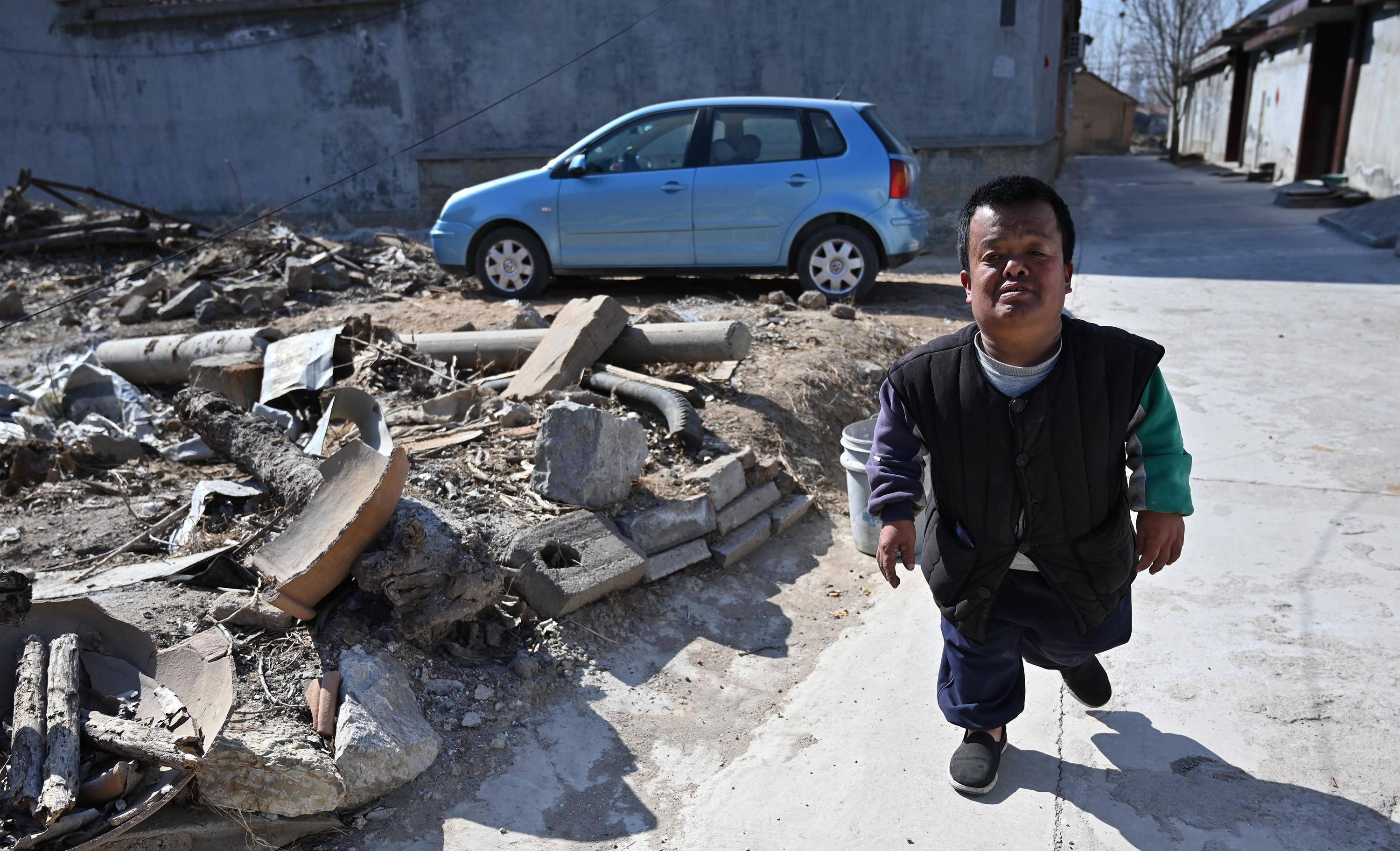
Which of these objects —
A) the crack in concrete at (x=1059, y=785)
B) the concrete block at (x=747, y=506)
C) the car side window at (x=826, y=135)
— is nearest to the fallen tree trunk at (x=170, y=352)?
the concrete block at (x=747, y=506)

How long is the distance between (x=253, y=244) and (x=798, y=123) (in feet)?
20.6

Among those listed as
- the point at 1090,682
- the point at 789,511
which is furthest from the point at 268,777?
the point at 789,511

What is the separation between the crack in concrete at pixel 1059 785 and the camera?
8.20 feet

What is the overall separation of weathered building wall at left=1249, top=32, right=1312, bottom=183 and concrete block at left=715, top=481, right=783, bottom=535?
2314 cm

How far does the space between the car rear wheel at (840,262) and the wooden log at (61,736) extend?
6.93 meters

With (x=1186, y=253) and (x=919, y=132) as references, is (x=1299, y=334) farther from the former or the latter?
→ (x=919, y=132)

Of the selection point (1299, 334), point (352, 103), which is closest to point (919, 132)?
point (1299, 334)

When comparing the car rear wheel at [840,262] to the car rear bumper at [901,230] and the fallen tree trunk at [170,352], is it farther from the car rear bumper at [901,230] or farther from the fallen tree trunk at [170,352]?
the fallen tree trunk at [170,352]

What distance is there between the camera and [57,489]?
4883 millimetres

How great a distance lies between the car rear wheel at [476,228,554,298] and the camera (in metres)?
9.20

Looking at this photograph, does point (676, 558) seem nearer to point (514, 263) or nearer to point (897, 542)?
point (897, 542)

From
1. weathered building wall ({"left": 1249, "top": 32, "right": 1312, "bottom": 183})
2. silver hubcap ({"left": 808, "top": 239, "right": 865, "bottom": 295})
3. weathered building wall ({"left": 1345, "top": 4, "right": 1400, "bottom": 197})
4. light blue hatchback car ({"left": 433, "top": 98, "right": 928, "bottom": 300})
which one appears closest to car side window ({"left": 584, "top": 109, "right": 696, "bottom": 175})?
light blue hatchback car ({"left": 433, "top": 98, "right": 928, "bottom": 300})

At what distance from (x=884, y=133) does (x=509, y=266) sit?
365 centimetres

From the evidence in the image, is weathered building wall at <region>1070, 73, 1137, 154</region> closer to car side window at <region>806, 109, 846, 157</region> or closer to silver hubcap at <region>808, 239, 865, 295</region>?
car side window at <region>806, 109, 846, 157</region>
